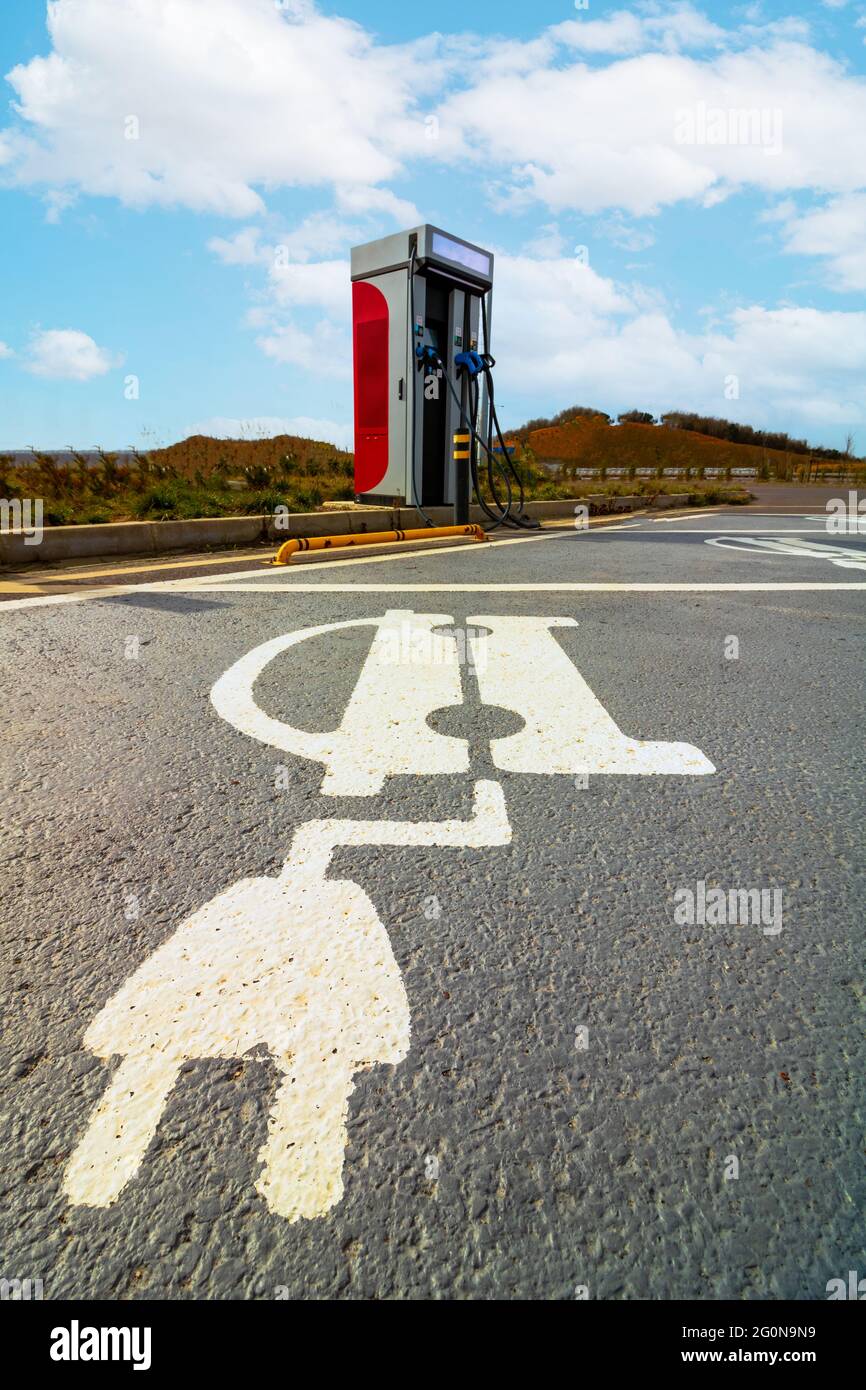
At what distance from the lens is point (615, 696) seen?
3041 millimetres

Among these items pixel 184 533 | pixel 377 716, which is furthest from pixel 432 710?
pixel 184 533

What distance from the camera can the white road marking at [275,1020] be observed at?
41.5 inches

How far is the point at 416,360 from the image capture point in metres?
9.72

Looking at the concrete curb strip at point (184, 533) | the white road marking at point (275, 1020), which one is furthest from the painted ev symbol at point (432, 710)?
the concrete curb strip at point (184, 533)

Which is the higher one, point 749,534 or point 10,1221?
point 749,534

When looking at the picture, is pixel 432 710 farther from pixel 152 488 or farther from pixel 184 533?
pixel 152 488

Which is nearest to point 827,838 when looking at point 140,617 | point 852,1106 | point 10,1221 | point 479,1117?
point 852,1106

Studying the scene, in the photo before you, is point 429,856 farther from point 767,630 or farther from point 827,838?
point 767,630

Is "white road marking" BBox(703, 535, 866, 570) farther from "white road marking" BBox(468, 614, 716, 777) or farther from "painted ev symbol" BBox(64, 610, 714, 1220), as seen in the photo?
"painted ev symbol" BBox(64, 610, 714, 1220)

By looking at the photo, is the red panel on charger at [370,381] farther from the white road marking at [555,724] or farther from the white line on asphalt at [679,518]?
the white road marking at [555,724]

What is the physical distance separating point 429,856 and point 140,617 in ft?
10.3

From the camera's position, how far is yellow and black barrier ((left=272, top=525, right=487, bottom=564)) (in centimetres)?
668

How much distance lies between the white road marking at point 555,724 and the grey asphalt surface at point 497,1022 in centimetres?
8

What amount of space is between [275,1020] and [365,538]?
6669mm
